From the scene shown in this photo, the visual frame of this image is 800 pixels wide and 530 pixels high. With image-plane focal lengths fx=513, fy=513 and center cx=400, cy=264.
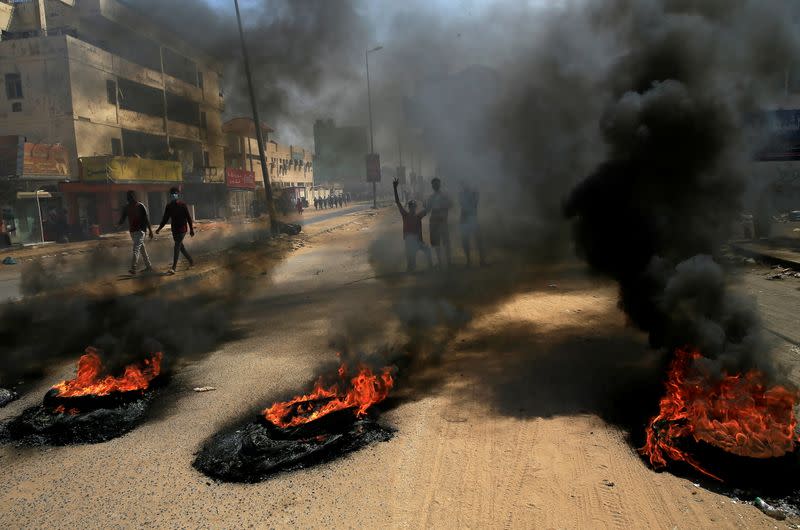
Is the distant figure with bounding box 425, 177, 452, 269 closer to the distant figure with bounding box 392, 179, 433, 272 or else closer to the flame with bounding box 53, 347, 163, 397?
the distant figure with bounding box 392, 179, 433, 272

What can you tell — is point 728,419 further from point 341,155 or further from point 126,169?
point 341,155

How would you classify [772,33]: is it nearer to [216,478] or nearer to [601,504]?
[601,504]

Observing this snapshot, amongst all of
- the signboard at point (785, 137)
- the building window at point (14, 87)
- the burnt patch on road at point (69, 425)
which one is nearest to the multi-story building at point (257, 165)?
the building window at point (14, 87)

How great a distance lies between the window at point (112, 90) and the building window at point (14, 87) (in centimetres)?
362

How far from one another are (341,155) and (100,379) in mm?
55744

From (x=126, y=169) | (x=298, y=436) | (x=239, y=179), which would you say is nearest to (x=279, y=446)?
(x=298, y=436)

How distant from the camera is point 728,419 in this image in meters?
3.32

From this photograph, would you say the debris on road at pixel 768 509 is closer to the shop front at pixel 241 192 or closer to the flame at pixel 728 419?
the flame at pixel 728 419

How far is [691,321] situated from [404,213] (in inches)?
236

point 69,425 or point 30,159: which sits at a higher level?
point 30,159

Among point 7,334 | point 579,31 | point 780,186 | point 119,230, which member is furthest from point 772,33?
point 119,230

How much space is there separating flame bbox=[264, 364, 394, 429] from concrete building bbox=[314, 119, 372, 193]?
1225 inches

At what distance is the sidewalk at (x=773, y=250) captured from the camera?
1015cm

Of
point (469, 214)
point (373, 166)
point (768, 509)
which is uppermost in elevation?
point (373, 166)
